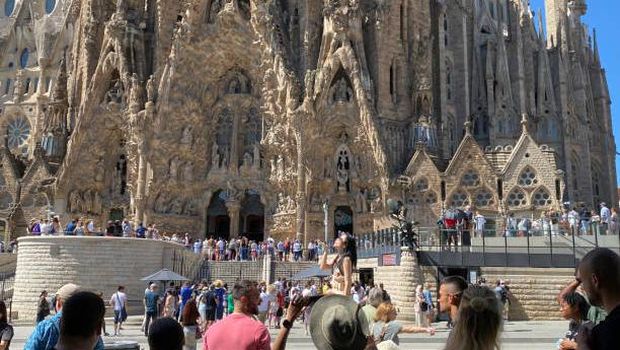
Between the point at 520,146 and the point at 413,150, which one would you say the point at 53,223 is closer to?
the point at 413,150

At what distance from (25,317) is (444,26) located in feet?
102

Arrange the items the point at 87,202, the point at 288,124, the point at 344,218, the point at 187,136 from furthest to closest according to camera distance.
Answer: the point at 187,136, the point at 87,202, the point at 344,218, the point at 288,124

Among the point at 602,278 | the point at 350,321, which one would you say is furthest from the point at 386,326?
the point at 602,278

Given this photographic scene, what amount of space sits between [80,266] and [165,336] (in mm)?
22349

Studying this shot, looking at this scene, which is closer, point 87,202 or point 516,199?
point 516,199

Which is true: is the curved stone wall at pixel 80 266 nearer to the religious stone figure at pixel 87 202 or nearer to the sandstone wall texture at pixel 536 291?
the religious stone figure at pixel 87 202

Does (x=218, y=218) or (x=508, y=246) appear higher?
(x=218, y=218)

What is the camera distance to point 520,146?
109ft

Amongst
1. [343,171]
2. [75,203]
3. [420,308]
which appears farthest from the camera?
[75,203]

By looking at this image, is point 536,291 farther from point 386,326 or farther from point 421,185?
point 386,326

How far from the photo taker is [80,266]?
24.2 meters

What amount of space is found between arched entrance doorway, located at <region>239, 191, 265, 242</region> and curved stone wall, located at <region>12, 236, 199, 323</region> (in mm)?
11936

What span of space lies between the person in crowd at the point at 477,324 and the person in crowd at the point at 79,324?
78.7 inches

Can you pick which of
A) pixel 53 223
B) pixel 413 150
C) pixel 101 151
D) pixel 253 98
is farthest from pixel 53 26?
pixel 413 150
